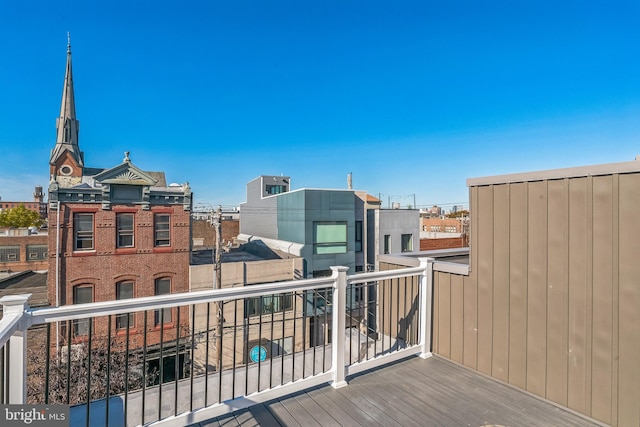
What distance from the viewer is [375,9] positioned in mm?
9875

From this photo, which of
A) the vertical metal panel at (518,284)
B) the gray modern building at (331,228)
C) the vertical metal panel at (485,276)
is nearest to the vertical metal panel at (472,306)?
the vertical metal panel at (485,276)

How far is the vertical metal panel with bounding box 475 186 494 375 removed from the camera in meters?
2.73

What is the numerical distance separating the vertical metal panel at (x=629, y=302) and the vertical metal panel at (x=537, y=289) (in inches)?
17.3

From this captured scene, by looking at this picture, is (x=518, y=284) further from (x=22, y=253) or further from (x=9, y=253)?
(x=9, y=253)

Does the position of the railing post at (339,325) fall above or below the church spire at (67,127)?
below

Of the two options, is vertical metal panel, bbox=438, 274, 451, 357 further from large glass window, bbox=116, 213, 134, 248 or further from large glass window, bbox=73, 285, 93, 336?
large glass window, bbox=73, 285, 93, 336

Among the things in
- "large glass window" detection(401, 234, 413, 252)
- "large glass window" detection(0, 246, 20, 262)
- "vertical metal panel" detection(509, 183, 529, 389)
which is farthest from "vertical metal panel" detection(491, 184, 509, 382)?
"large glass window" detection(0, 246, 20, 262)

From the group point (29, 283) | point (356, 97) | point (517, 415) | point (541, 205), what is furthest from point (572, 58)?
point (29, 283)

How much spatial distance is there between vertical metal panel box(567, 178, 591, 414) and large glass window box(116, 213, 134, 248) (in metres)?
13.3

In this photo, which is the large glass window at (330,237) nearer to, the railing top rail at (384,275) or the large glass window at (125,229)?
the large glass window at (125,229)

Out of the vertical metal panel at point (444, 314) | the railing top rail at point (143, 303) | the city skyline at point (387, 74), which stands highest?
the city skyline at point (387, 74)

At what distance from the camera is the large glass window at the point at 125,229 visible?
11484 mm

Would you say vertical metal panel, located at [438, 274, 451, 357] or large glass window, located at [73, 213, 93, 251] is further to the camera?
large glass window, located at [73, 213, 93, 251]

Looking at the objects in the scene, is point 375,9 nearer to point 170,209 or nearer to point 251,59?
point 251,59
